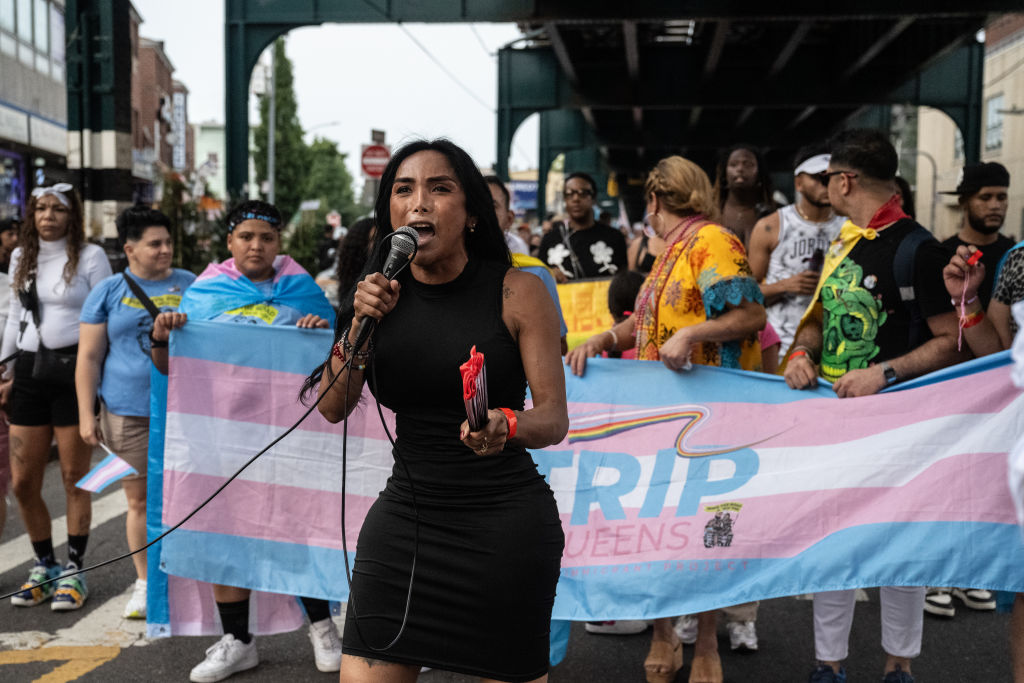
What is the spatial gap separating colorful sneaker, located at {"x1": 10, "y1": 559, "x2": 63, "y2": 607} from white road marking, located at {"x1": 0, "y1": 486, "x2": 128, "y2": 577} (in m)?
0.50

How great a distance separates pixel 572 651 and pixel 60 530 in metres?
3.77

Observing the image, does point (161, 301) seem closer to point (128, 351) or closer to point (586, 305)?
point (128, 351)

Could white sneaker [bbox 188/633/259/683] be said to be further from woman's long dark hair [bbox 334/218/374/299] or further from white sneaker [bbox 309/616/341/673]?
woman's long dark hair [bbox 334/218/374/299]

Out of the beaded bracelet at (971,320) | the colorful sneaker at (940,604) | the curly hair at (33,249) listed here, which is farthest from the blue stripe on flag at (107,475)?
the colorful sneaker at (940,604)

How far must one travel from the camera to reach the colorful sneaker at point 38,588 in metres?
5.77

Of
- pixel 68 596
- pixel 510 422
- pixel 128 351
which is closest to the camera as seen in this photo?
pixel 510 422

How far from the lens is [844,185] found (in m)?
4.42

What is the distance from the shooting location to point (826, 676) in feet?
14.8

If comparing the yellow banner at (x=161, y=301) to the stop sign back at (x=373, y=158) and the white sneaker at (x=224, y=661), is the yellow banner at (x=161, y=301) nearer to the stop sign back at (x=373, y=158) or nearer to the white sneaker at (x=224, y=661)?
the white sneaker at (x=224, y=661)

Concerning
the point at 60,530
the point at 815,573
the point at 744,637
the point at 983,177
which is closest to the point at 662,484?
the point at 815,573

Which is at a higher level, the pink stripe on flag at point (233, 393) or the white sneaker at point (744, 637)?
the pink stripe on flag at point (233, 393)

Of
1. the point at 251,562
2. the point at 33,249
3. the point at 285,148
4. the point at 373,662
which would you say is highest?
the point at 285,148

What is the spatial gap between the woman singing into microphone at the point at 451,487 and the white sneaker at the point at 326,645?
7.00ft

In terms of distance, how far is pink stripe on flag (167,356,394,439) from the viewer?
16.1 ft
